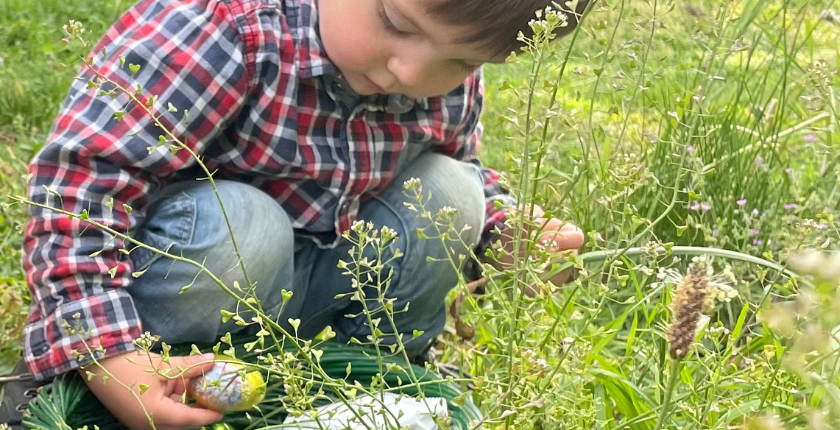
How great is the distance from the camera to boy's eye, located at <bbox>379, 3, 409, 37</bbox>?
4.10 feet

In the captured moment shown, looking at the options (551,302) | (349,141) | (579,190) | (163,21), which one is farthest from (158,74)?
(579,190)

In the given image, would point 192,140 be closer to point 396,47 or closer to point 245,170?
point 245,170

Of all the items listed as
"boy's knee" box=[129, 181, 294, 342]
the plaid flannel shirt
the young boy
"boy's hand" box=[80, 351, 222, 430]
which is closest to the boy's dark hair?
the young boy

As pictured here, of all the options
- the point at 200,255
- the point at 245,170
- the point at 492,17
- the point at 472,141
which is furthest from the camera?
the point at 472,141

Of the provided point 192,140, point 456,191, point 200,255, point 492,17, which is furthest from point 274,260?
point 492,17

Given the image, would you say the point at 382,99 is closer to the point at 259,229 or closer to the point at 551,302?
the point at 259,229

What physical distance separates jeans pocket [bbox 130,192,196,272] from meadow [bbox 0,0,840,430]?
1.07 feet

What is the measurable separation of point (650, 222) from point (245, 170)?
691 mm

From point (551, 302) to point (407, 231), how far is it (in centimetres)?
42

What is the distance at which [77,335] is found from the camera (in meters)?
1.23

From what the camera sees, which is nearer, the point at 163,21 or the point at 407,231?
the point at 163,21

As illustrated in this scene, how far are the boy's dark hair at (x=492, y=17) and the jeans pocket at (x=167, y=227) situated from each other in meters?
0.48

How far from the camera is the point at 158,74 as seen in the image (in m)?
1.30

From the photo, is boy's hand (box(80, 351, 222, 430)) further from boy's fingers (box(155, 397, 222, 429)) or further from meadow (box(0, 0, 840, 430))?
meadow (box(0, 0, 840, 430))
